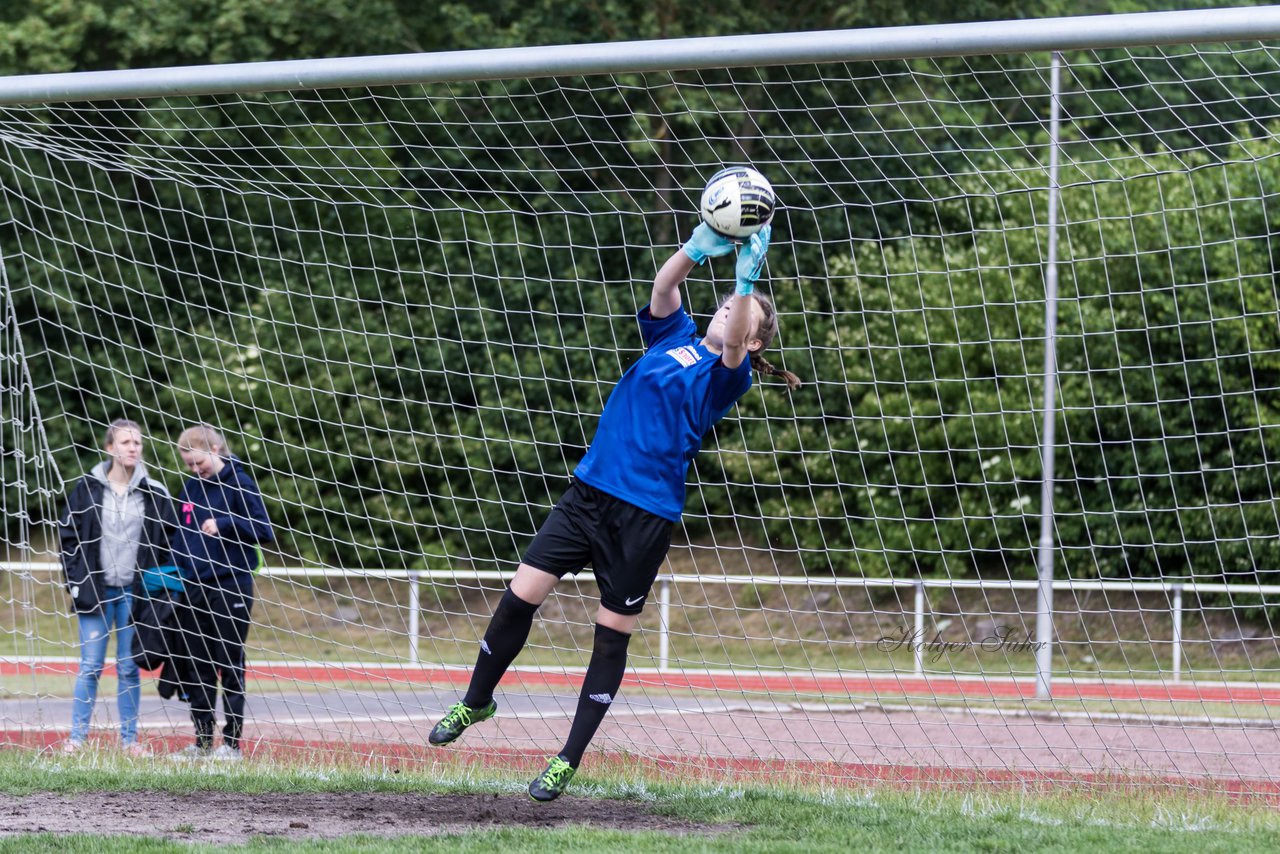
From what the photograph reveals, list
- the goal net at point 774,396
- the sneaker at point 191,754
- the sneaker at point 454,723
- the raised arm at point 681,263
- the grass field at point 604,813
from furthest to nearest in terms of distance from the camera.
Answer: the goal net at point 774,396 → the sneaker at point 191,754 → the sneaker at point 454,723 → the raised arm at point 681,263 → the grass field at point 604,813

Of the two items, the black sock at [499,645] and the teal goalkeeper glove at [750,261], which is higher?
the teal goalkeeper glove at [750,261]

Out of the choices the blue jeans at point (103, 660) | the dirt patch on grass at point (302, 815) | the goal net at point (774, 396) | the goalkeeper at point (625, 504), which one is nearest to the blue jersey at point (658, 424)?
the goalkeeper at point (625, 504)

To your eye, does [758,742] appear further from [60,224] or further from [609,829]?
[60,224]

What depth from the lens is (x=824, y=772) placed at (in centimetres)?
648

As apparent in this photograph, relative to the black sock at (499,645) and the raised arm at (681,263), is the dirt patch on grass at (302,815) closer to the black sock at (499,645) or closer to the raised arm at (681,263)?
the black sock at (499,645)

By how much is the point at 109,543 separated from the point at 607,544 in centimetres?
336

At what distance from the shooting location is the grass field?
4508 millimetres

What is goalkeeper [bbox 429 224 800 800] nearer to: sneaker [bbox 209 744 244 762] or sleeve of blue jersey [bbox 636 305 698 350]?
sleeve of blue jersey [bbox 636 305 698 350]

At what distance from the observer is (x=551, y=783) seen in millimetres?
4785

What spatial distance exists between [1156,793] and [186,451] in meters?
4.81

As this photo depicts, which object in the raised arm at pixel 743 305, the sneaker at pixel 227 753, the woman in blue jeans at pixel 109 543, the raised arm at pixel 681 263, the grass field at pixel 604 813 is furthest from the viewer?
the woman in blue jeans at pixel 109 543

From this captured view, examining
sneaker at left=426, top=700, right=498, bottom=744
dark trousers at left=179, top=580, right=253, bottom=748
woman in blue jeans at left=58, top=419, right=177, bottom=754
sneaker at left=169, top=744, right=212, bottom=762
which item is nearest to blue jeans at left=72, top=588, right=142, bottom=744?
woman in blue jeans at left=58, top=419, right=177, bottom=754

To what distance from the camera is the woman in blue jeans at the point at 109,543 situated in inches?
277

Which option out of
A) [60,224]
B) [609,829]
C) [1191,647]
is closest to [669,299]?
[609,829]
